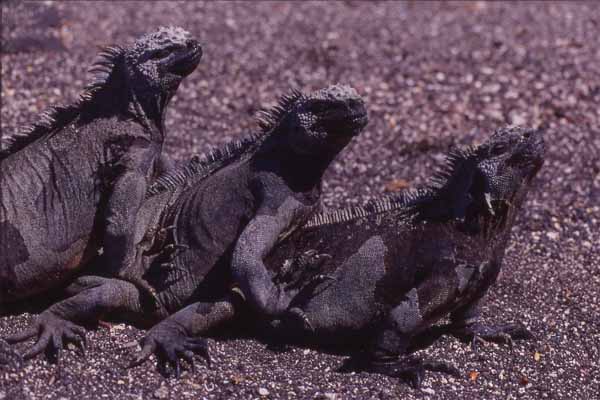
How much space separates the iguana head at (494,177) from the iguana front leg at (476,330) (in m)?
0.55

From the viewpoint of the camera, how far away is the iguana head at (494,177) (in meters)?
4.29

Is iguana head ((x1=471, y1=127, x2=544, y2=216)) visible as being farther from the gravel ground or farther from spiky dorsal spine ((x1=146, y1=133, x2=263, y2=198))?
spiky dorsal spine ((x1=146, y1=133, x2=263, y2=198))

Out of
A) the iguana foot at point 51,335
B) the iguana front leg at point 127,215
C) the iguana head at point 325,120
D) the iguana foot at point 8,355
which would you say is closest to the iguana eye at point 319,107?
the iguana head at point 325,120

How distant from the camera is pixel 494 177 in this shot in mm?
4277

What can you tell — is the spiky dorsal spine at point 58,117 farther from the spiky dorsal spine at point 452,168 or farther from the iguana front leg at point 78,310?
the spiky dorsal spine at point 452,168

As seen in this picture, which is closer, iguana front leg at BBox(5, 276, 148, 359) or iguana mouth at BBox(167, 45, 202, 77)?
iguana front leg at BBox(5, 276, 148, 359)

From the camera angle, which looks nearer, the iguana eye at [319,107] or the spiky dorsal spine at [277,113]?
the iguana eye at [319,107]

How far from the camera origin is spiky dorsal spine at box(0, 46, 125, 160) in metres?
4.51

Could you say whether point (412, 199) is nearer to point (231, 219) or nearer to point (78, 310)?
point (231, 219)

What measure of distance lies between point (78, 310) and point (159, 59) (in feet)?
4.17

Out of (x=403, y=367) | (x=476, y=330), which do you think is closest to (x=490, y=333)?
(x=476, y=330)

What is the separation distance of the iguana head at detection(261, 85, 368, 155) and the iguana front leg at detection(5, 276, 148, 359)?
1094 mm

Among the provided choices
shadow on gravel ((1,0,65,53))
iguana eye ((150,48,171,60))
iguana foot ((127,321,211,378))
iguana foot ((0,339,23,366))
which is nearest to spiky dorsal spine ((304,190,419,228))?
iguana foot ((127,321,211,378))

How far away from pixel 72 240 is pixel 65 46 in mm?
4062
